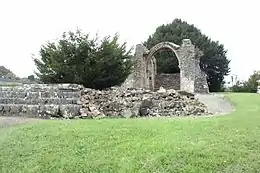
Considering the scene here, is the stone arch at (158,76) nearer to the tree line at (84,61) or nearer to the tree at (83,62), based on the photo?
the tree line at (84,61)

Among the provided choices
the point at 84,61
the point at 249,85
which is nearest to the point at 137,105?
the point at 84,61

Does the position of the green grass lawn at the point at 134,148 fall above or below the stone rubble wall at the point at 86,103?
below

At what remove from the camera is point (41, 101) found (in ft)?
49.1

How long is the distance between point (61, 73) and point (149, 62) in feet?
59.0

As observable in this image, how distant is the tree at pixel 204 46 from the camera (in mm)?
47562

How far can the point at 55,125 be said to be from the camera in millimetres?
10906

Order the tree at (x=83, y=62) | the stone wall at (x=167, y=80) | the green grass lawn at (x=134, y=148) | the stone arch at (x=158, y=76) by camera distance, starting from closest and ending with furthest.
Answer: the green grass lawn at (x=134, y=148) → the tree at (x=83, y=62) → the stone arch at (x=158, y=76) → the stone wall at (x=167, y=80)

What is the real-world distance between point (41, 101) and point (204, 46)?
36.1 metres

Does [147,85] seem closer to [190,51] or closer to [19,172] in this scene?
[190,51]

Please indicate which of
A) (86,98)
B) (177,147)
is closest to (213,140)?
(177,147)

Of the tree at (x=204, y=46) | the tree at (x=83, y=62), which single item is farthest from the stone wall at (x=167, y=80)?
the tree at (x=83, y=62)

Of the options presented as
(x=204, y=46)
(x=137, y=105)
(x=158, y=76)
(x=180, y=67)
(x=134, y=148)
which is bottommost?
(x=134, y=148)

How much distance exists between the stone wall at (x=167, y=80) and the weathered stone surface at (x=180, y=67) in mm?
94

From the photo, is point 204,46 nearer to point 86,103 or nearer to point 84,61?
point 84,61
